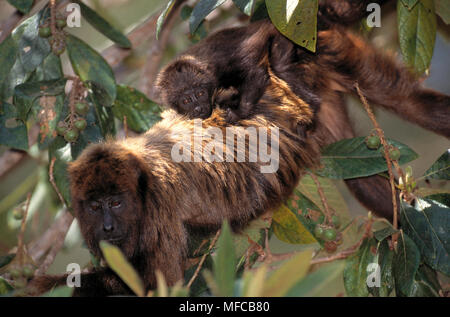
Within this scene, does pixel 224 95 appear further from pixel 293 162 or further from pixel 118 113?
pixel 118 113


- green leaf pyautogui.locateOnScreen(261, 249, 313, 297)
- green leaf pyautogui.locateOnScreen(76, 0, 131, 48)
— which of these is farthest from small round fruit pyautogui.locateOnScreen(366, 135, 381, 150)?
green leaf pyautogui.locateOnScreen(76, 0, 131, 48)

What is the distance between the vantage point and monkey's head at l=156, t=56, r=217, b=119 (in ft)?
14.2

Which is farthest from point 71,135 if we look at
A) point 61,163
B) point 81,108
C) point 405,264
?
point 405,264

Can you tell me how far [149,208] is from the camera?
3689mm

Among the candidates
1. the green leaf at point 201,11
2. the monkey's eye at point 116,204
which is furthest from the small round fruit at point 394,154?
the monkey's eye at point 116,204

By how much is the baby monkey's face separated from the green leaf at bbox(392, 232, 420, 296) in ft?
5.55

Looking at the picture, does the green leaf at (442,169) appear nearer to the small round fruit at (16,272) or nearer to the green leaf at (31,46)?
the small round fruit at (16,272)

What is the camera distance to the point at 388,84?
173 inches

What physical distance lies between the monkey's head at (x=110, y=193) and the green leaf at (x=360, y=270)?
143 cm

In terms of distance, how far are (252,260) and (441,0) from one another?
2.54 meters

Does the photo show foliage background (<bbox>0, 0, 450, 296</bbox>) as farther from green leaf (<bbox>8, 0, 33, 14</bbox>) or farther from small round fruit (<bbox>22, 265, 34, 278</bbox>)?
green leaf (<bbox>8, 0, 33, 14</bbox>)
